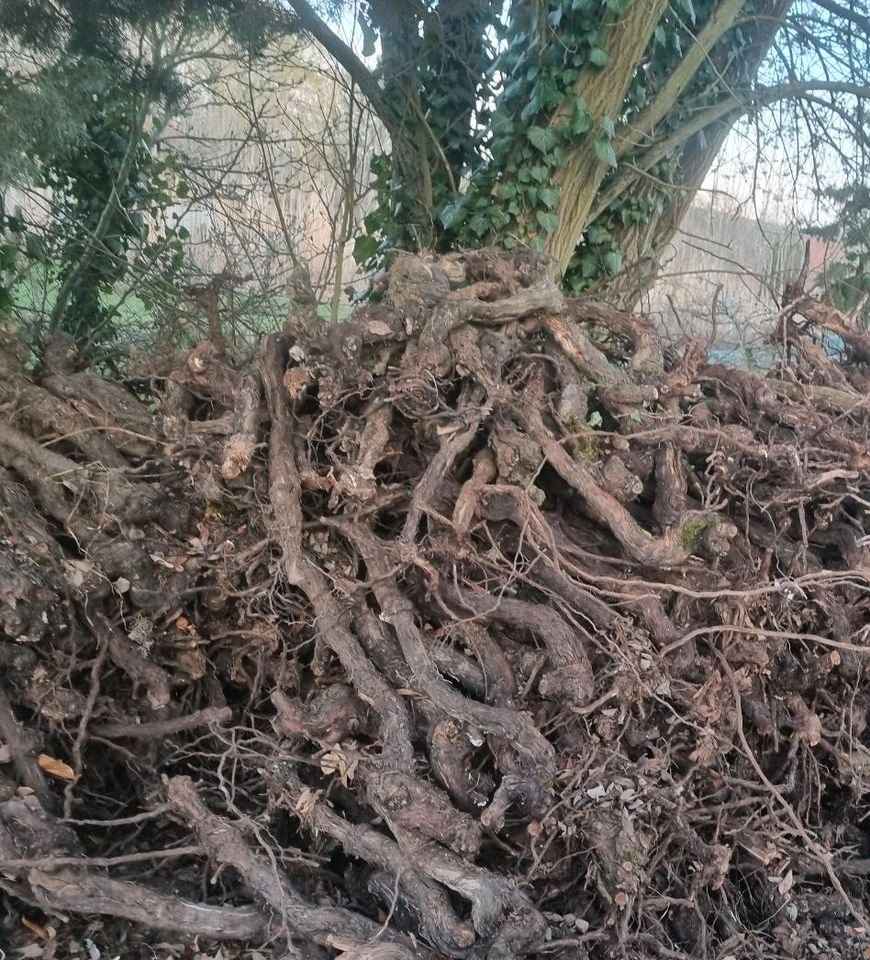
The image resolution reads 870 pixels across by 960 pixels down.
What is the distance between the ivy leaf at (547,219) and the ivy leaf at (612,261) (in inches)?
20.3

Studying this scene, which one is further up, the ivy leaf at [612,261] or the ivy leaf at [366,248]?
the ivy leaf at [612,261]

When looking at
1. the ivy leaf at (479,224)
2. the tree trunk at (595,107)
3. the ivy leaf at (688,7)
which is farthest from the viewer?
the ivy leaf at (479,224)

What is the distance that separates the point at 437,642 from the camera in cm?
201

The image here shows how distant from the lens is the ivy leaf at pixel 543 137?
11.2 ft

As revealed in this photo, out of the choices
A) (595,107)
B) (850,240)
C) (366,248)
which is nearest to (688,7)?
(595,107)

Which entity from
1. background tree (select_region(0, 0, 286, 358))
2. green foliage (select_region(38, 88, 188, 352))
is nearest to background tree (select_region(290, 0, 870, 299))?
background tree (select_region(0, 0, 286, 358))

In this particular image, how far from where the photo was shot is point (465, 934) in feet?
5.29

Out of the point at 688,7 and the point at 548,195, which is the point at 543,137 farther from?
the point at 688,7

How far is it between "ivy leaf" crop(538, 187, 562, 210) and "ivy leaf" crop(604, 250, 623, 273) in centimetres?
56

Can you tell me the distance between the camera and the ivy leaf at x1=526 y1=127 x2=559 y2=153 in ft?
11.2

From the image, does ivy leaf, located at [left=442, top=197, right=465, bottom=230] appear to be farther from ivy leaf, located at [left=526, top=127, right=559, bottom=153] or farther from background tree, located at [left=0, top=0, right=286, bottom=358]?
background tree, located at [left=0, top=0, right=286, bottom=358]

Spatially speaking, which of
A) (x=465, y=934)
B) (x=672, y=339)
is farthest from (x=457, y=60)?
(x=465, y=934)

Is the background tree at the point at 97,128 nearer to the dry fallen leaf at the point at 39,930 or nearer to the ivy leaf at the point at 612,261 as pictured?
the dry fallen leaf at the point at 39,930

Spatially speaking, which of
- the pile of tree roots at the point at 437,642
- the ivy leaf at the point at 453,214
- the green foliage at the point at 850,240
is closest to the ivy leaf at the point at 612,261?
the ivy leaf at the point at 453,214
